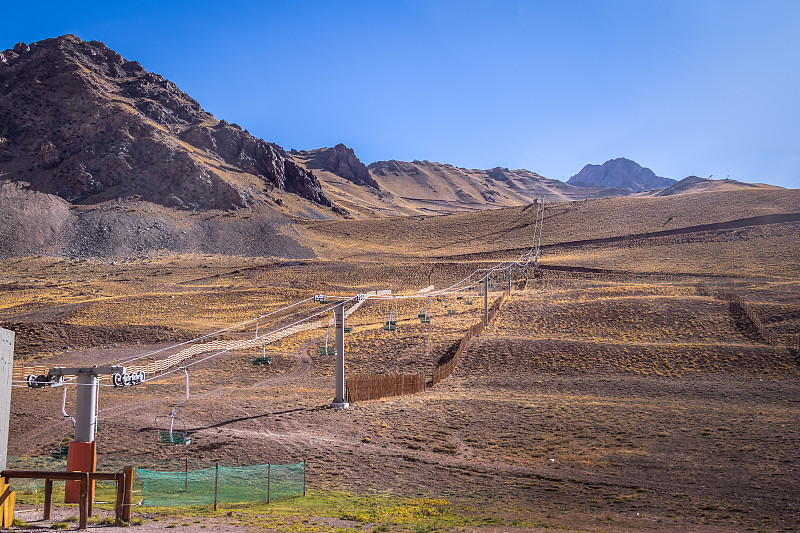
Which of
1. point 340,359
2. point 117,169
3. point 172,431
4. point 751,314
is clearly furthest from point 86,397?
point 117,169

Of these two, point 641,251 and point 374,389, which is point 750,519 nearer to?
point 374,389

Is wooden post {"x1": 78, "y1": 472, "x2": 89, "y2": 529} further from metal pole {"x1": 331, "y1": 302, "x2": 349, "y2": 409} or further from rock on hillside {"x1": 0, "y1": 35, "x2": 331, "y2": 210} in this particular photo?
rock on hillside {"x1": 0, "y1": 35, "x2": 331, "y2": 210}

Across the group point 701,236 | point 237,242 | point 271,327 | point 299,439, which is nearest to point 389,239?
point 237,242

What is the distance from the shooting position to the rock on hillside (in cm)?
12138

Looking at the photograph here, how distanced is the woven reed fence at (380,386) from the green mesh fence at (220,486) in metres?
11.1

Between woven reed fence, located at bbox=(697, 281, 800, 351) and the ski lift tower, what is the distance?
136 feet

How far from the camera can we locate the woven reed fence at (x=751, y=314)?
40719mm

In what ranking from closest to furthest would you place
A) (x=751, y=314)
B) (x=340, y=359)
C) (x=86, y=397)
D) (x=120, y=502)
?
1. (x=120, y=502)
2. (x=86, y=397)
3. (x=340, y=359)
4. (x=751, y=314)

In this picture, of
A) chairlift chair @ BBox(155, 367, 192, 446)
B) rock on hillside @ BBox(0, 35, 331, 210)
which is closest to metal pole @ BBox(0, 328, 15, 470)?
Result: chairlift chair @ BBox(155, 367, 192, 446)

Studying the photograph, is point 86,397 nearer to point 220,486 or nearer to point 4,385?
point 220,486

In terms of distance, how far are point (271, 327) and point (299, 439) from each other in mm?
31022

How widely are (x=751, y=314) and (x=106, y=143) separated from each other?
125190 mm

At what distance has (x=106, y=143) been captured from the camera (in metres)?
127

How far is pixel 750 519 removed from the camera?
14.9 m
